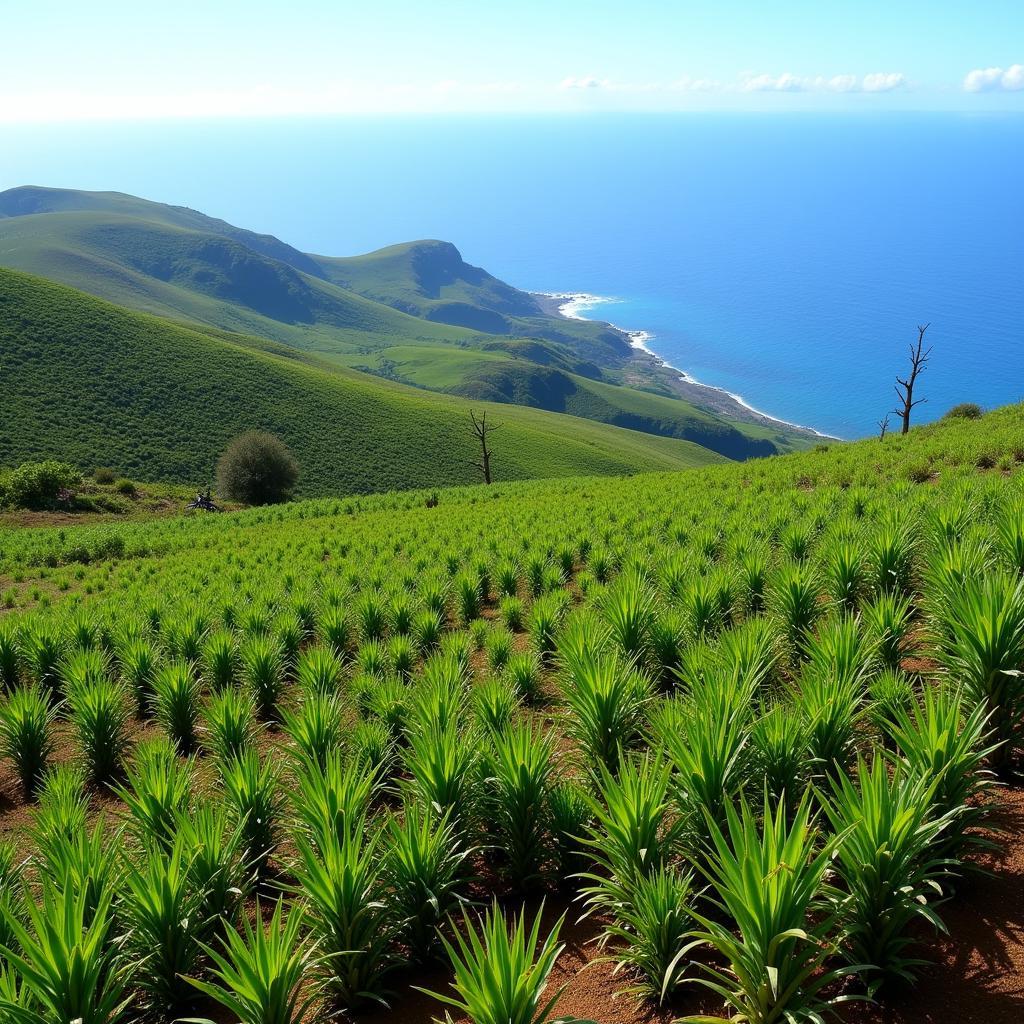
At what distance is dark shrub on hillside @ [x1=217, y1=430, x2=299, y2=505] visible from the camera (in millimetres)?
55406

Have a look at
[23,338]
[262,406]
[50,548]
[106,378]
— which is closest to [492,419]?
[262,406]

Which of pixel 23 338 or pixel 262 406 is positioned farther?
pixel 262 406

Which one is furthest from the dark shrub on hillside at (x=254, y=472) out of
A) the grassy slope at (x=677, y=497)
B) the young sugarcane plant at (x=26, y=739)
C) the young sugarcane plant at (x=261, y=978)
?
the young sugarcane plant at (x=261, y=978)

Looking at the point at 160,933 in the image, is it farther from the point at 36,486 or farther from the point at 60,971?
the point at 36,486

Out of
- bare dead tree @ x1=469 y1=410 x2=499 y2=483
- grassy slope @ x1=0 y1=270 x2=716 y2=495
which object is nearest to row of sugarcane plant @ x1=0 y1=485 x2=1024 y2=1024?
bare dead tree @ x1=469 y1=410 x2=499 y2=483

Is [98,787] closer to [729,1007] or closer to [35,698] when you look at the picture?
[35,698]

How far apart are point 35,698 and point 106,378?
75.6 metres

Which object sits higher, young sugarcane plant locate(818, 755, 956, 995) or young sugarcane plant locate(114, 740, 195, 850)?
young sugarcane plant locate(818, 755, 956, 995)

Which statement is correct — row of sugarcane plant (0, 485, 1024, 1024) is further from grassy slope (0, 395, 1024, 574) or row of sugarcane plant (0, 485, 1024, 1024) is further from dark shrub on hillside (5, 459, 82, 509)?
dark shrub on hillside (5, 459, 82, 509)

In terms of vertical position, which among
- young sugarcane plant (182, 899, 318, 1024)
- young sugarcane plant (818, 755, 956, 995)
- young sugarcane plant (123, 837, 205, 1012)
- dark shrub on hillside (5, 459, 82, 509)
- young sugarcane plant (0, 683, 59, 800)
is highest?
young sugarcane plant (818, 755, 956, 995)

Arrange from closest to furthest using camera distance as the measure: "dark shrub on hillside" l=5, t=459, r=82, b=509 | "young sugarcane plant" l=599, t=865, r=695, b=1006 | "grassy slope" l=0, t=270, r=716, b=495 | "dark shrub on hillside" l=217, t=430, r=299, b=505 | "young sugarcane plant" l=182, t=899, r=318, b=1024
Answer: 1. "young sugarcane plant" l=182, t=899, r=318, b=1024
2. "young sugarcane plant" l=599, t=865, r=695, b=1006
3. "dark shrub on hillside" l=5, t=459, r=82, b=509
4. "dark shrub on hillside" l=217, t=430, r=299, b=505
5. "grassy slope" l=0, t=270, r=716, b=495

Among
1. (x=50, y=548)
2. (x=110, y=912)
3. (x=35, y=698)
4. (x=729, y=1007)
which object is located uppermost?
(x=729, y=1007)

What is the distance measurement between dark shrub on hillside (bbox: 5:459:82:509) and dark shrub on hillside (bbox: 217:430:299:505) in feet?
43.5

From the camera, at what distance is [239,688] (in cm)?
871
